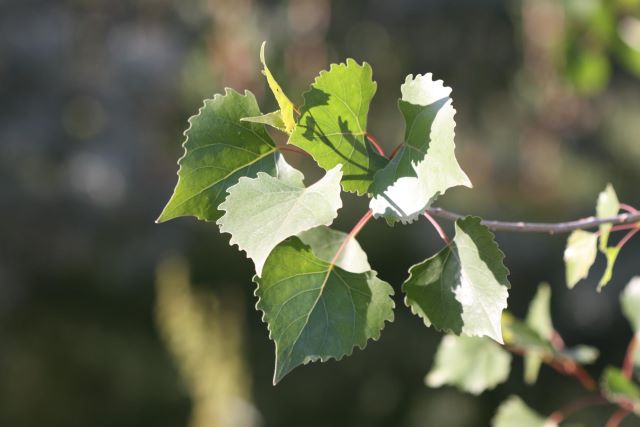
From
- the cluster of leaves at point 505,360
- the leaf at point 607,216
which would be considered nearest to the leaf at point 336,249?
the leaf at point 607,216

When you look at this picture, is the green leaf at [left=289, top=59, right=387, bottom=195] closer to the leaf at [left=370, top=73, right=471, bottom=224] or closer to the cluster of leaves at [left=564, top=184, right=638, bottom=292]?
the leaf at [left=370, top=73, right=471, bottom=224]

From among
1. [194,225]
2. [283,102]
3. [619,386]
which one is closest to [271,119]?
[283,102]

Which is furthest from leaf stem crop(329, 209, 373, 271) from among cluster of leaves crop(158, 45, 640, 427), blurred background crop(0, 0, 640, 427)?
blurred background crop(0, 0, 640, 427)

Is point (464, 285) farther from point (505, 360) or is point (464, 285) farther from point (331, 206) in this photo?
point (505, 360)

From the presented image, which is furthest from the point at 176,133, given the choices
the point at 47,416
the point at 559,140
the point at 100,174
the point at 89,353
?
the point at 559,140

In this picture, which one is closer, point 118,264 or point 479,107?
point 118,264

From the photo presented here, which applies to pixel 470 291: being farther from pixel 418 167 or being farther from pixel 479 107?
pixel 479 107

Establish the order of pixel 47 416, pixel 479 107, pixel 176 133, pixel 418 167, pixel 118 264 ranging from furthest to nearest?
pixel 479 107 < pixel 176 133 < pixel 118 264 < pixel 47 416 < pixel 418 167

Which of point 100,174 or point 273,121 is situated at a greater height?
point 273,121
